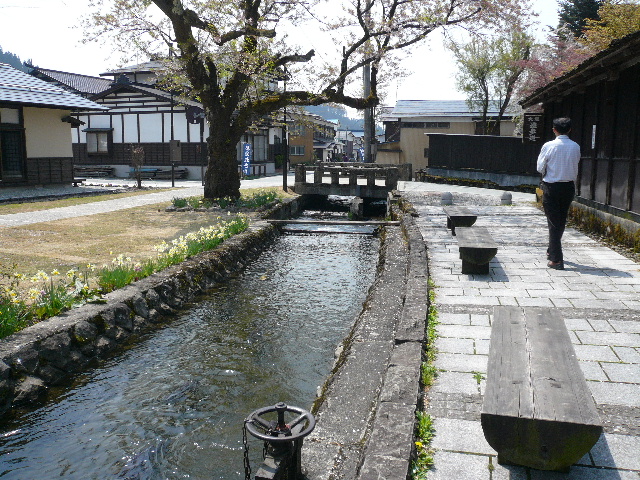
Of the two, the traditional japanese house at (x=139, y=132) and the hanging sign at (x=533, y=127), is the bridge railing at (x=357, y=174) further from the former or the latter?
the traditional japanese house at (x=139, y=132)

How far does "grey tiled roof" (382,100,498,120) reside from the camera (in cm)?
3672

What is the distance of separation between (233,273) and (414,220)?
5.70 m

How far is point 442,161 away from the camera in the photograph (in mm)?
29984

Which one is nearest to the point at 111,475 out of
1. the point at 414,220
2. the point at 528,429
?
the point at 528,429

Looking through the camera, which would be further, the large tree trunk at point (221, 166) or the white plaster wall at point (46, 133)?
the white plaster wall at point (46, 133)

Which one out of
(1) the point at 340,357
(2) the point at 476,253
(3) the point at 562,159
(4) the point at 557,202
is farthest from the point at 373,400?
(3) the point at 562,159

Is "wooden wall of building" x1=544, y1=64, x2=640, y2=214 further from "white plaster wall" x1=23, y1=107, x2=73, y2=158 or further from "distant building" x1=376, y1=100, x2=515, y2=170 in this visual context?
"distant building" x1=376, y1=100, x2=515, y2=170

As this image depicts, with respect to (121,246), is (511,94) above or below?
above

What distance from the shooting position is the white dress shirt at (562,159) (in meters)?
7.58

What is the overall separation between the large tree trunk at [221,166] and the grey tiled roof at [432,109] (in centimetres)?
2142

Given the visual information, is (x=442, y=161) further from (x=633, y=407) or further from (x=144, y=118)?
(x=633, y=407)

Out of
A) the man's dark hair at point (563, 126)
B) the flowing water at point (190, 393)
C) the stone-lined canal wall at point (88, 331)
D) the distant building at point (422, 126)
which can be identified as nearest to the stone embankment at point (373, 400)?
the flowing water at point (190, 393)

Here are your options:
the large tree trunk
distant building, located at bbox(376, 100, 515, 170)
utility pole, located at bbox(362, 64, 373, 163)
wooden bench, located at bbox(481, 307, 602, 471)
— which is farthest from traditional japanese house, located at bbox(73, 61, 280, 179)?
wooden bench, located at bbox(481, 307, 602, 471)

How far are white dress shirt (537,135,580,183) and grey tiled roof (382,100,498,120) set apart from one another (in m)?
30.1
